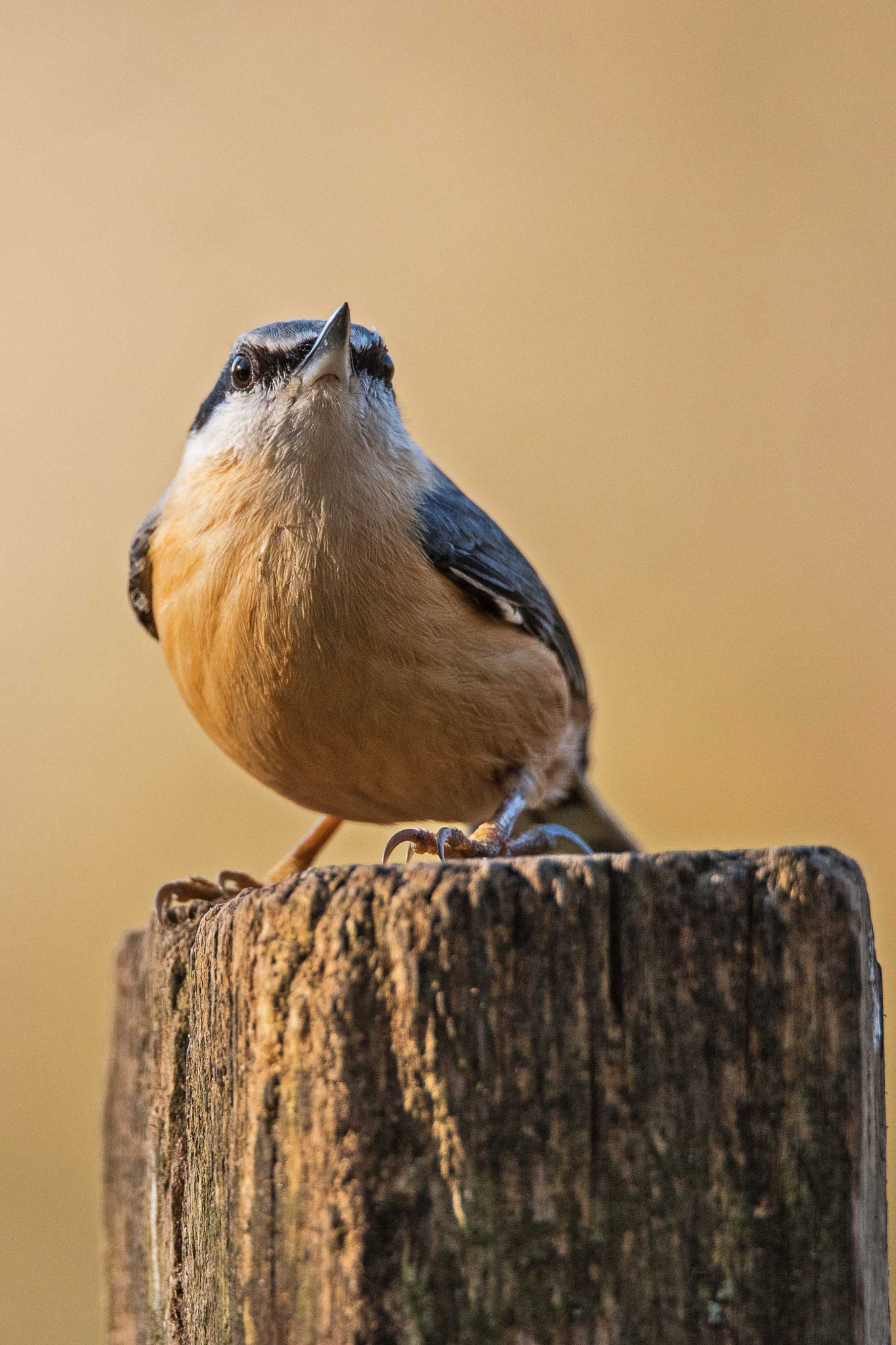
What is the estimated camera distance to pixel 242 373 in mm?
3141

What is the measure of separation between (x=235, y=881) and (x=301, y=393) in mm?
1374

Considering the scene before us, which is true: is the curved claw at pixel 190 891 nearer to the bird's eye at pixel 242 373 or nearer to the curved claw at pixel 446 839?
the curved claw at pixel 446 839

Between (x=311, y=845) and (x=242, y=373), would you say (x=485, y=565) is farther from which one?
(x=311, y=845)

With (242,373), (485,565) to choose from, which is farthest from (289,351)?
(485,565)

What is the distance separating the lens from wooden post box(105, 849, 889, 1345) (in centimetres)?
145

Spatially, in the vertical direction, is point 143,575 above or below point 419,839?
above

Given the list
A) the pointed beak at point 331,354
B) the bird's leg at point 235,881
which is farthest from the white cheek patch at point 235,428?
the bird's leg at point 235,881

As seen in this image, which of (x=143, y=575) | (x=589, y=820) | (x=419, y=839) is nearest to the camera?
(x=419, y=839)

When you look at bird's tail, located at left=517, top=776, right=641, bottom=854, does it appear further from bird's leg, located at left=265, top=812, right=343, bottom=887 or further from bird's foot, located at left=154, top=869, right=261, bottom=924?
bird's foot, located at left=154, top=869, right=261, bottom=924

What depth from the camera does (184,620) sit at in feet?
9.66

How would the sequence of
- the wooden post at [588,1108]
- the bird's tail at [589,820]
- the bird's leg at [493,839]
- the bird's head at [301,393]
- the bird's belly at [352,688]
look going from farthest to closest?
the bird's tail at [589,820] → the bird's head at [301,393] → the bird's belly at [352,688] → the bird's leg at [493,839] → the wooden post at [588,1108]

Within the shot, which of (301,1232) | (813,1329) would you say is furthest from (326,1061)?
(813,1329)

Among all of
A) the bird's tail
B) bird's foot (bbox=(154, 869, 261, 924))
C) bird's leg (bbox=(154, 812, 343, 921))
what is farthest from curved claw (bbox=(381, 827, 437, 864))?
the bird's tail

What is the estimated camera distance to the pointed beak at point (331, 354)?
281 centimetres
